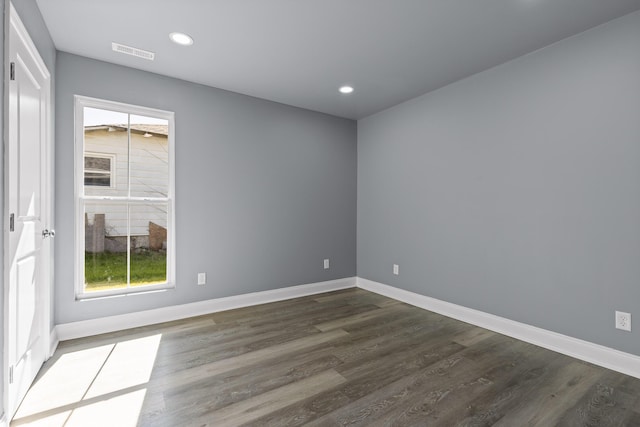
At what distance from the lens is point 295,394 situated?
1.95 metres

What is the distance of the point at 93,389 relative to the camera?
1.99 m

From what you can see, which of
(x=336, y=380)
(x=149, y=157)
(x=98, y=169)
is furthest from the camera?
(x=149, y=157)

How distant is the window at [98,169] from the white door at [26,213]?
1.58ft

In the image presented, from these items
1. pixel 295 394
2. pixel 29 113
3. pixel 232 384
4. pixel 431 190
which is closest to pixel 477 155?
pixel 431 190

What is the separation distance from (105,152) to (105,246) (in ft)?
2.93

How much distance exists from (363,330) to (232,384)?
1367 mm

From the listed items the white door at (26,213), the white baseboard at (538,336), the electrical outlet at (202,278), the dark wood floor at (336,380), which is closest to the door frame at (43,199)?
the white door at (26,213)

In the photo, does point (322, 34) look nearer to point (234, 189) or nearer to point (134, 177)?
point (234, 189)

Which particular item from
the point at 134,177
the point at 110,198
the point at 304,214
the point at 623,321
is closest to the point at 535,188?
the point at 623,321

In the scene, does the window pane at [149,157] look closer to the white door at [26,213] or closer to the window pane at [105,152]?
the window pane at [105,152]

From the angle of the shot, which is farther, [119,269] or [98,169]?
[119,269]

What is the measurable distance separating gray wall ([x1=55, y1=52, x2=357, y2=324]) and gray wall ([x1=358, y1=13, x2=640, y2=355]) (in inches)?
37.9

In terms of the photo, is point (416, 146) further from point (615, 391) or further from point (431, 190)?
point (615, 391)

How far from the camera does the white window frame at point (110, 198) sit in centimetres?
281
